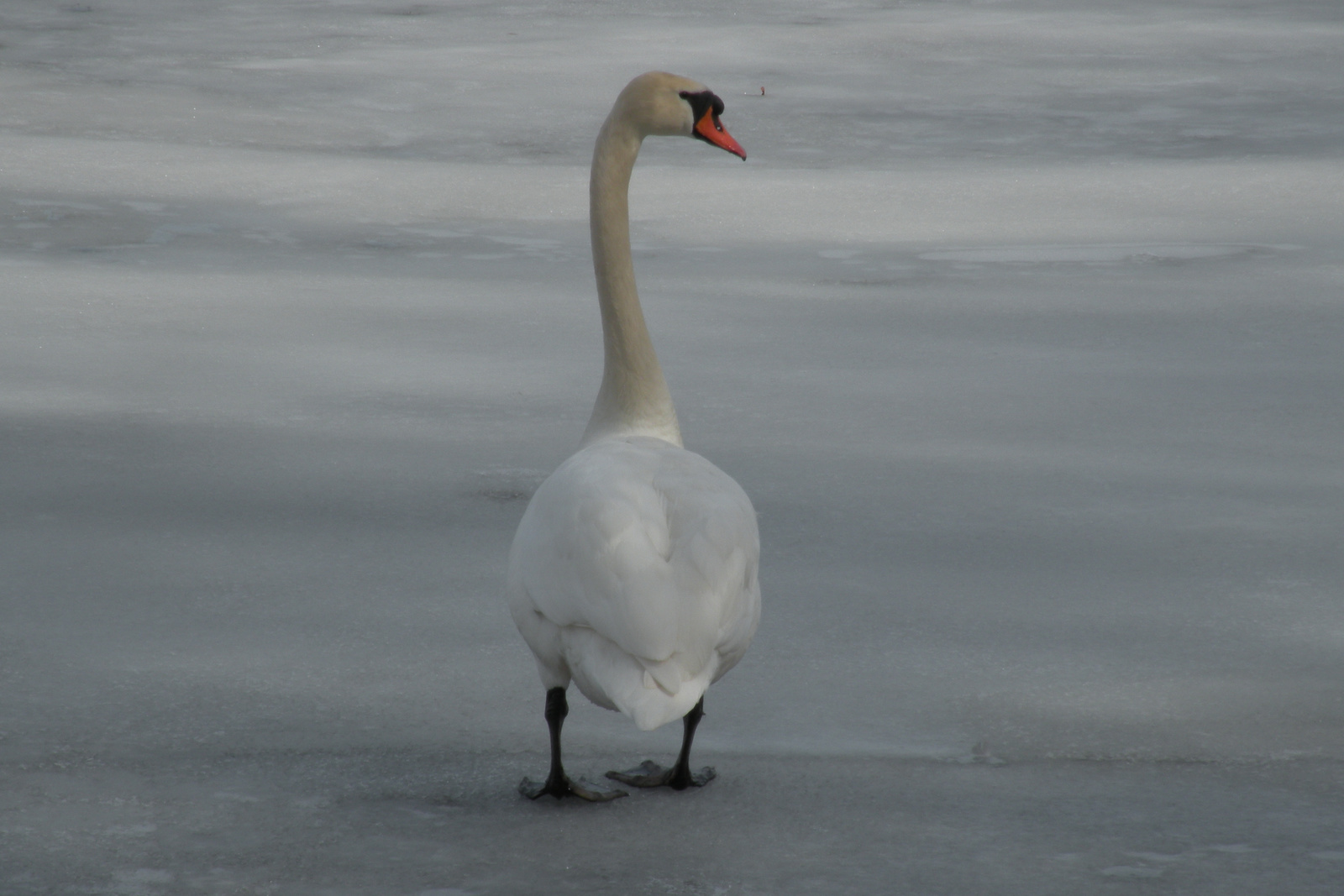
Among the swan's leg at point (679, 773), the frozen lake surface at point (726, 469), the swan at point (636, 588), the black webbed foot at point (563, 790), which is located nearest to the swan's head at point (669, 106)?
the swan at point (636, 588)

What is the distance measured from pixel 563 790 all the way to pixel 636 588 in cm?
46

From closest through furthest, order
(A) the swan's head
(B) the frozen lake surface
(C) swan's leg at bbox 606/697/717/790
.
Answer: (B) the frozen lake surface → (C) swan's leg at bbox 606/697/717/790 → (A) the swan's head

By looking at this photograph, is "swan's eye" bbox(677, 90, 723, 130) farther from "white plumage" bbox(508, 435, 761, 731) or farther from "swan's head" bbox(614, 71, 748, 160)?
"white plumage" bbox(508, 435, 761, 731)

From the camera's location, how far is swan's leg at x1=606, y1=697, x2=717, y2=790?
310 centimetres

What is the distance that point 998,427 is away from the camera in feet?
18.1

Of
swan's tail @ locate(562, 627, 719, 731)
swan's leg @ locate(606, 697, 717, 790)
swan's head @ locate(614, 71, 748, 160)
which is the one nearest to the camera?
swan's tail @ locate(562, 627, 719, 731)

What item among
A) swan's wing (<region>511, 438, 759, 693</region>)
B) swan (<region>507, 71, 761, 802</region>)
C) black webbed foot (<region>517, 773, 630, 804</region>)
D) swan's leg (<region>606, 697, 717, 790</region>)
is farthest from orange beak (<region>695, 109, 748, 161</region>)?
black webbed foot (<region>517, 773, 630, 804</region>)

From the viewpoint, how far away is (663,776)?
3.15 m

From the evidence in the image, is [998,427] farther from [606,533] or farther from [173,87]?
[173,87]

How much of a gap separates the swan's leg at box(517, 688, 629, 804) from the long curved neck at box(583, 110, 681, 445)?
2.68 ft

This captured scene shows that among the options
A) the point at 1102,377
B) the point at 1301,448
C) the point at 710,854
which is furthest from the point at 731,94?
the point at 710,854

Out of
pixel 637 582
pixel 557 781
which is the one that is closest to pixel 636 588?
pixel 637 582

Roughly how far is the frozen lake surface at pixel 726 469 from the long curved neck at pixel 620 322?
0.56 m

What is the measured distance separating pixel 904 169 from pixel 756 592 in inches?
262
